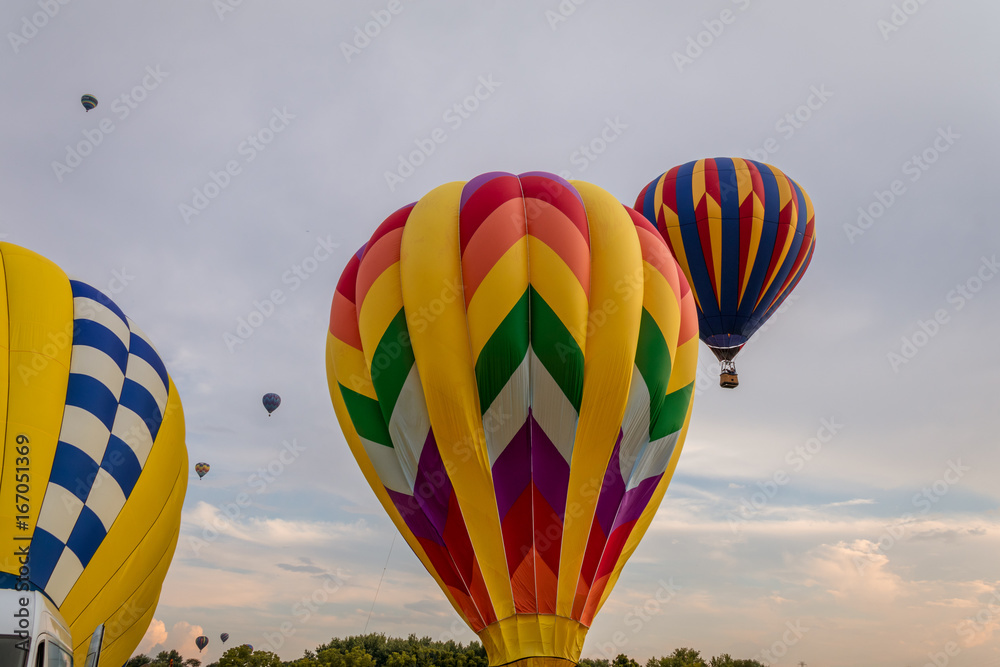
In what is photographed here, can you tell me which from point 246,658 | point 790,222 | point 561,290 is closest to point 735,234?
Result: point 790,222

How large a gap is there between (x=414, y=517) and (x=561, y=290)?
132 inches

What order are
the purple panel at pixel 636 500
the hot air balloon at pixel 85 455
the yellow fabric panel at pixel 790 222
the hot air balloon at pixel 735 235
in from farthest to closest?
the yellow fabric panel at pixel 790 222
the hot air balloon at pixel 735 235
the purple panel at pixel 636 500
the hot air balloon at pixel 85 455

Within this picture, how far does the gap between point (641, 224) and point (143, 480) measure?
22.9 feet

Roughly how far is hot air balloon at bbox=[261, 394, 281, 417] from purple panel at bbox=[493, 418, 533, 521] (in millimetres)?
13068

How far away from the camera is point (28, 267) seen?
8.91 meters

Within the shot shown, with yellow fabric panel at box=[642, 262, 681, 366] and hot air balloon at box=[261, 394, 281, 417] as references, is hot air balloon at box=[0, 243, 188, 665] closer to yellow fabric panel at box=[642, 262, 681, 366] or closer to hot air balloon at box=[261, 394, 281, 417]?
yellow fabric panel at box=[642, 262, 681, 366]

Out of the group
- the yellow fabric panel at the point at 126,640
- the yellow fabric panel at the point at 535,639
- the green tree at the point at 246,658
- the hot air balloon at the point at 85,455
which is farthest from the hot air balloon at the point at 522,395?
the green tree at the point at 246,658

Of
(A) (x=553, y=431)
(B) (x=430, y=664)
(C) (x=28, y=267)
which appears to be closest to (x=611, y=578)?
(A) (x=553, y=431)

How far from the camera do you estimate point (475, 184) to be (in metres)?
9.47

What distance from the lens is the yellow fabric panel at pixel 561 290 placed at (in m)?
8.30

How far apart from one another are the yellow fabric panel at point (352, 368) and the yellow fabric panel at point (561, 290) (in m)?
2.53

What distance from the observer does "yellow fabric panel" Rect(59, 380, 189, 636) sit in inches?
301

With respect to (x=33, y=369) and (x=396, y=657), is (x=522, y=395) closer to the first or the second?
(x=33, y=369)

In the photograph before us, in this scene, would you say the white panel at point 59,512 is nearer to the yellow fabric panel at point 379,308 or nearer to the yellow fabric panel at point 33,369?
the yellow fabric panel at point 33,369
